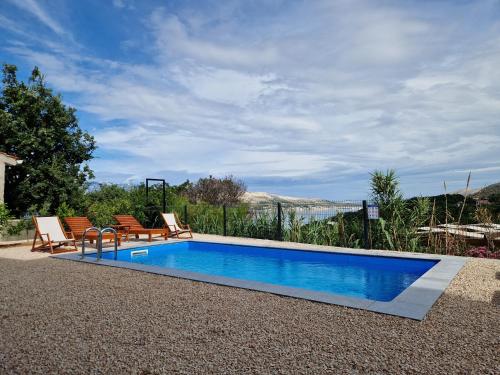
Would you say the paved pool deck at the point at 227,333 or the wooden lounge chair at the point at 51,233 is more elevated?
the wooden lounge chair at the point at 51,233

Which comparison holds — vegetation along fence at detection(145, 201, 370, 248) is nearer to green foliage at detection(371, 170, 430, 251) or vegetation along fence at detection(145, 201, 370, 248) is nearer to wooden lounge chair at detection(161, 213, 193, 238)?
green foliage at detection(371, 170, 430, 251)

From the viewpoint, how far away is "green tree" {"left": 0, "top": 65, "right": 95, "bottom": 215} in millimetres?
13742

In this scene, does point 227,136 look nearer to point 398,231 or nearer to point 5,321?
point 398,231

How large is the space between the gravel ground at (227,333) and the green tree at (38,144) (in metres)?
10.4

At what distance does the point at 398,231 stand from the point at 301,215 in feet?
9.07

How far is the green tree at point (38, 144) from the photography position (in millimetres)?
13742

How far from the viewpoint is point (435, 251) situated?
8742 millimetres

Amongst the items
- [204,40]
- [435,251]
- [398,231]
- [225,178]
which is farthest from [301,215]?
[225,178]

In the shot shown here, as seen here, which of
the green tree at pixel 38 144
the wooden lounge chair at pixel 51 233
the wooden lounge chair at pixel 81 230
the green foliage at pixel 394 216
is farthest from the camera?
the green tree at pixel 38 144

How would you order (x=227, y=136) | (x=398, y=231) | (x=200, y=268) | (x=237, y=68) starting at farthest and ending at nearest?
(x=227, y=136)
(x=237, y=68)
(x=398, y=231)
(x=200, y=268)

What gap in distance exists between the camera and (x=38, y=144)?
14.0 meters

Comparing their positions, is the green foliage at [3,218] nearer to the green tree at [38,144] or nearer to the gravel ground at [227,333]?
the green tree at [38,144]

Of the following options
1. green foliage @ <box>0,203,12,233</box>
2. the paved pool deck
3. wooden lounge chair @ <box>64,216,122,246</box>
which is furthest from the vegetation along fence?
green foliage @ <box>0,203,12,233</box>

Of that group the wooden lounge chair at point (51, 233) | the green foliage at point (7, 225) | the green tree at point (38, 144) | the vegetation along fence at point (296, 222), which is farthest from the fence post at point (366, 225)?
the green tree at point (38, 144)
